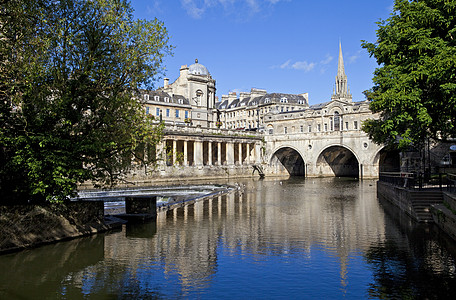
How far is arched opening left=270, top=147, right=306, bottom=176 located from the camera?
83750 mm

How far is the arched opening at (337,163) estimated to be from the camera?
76188mm

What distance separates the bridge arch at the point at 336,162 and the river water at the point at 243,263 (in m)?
53.1

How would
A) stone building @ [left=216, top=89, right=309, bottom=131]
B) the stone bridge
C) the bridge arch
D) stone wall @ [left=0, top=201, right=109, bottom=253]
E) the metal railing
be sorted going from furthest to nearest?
stone building @ [left=216, top=89, right=309, bottom=131], the bridge arch, the stone bridge, the metal railing, stone wall @ [left=0, top=201, right=109, bottom=253]

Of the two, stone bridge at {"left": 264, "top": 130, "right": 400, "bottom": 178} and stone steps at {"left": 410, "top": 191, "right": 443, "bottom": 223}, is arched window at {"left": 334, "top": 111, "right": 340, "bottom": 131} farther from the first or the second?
stone steps at {"left": 410, "top": 191, "right": 443, "bottom": 223}

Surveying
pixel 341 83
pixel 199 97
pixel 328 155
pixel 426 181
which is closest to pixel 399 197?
pixel 426 181

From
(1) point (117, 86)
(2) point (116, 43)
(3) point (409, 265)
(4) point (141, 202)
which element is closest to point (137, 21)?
(2) point (116, 43)

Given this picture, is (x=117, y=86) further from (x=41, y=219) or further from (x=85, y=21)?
(x=41, y=219)

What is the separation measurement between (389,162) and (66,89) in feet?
227

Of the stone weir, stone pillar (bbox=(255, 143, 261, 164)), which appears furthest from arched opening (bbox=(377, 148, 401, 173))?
the stone weir

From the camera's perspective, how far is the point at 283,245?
17359 millimetres

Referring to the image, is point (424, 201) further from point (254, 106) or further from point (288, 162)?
point (254, 106)

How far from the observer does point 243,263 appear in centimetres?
→ 1455

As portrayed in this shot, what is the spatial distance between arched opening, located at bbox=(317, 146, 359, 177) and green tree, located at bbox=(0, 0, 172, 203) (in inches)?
2329

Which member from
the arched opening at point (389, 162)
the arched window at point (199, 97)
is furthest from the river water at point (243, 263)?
the arched window at point (199, 97)
